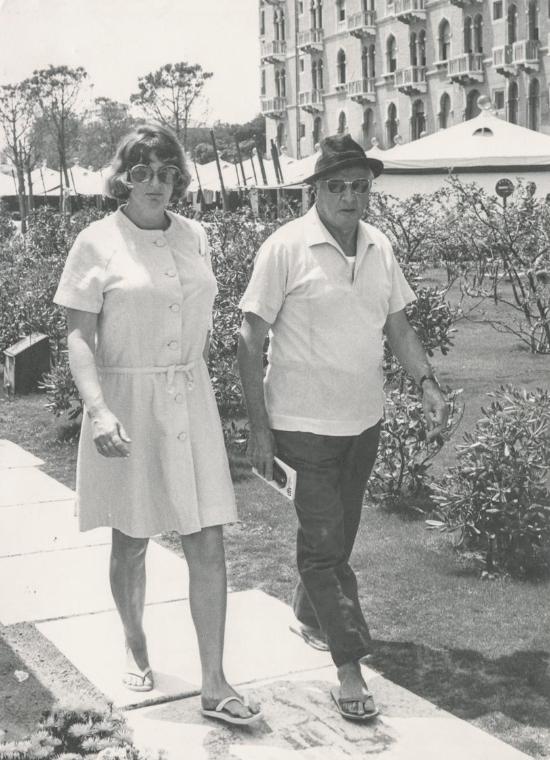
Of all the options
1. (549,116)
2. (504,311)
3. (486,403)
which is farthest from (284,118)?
(486,403)

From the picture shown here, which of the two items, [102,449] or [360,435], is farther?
[360,435]

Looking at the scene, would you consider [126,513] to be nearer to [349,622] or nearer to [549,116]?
[349,622]

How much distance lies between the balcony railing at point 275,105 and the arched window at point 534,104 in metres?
21.8

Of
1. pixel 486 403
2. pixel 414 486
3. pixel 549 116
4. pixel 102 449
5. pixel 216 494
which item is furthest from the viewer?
pixel 549 116

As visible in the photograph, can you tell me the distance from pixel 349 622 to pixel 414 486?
291 centimetres

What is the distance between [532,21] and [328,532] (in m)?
47.7

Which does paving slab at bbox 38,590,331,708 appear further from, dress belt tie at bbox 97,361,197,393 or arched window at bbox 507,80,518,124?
arched window at bbox 507,80,518,124

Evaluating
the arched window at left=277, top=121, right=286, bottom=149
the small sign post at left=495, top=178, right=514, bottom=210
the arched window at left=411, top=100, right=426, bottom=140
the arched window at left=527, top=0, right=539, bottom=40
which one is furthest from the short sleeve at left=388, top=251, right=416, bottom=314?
the arched window at left=277, top=121, right=286, bottom=149

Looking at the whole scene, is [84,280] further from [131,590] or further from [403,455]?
[403,455]

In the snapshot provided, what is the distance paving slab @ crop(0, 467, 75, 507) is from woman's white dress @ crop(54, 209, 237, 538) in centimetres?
324

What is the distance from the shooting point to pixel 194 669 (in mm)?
4219

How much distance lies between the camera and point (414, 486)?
6777 mm

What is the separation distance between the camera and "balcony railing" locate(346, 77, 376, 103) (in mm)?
61156

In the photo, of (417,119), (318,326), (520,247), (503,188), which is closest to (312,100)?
(417,119)
